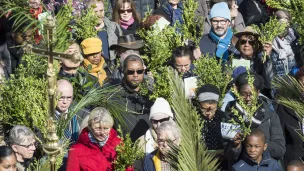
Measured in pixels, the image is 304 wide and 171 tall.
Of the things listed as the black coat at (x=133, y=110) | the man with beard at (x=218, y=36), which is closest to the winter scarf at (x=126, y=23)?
the man with beard at (x=218, y=36)

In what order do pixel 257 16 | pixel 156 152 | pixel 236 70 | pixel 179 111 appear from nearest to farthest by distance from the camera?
pixel 179 111 → pixel 156 152 → pixel 236 70 → pixel 257 16

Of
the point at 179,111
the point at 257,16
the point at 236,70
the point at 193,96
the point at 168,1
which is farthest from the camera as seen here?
the point at 257,16

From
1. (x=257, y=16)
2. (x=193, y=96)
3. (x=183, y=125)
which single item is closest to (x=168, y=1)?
(x=257, y=16)

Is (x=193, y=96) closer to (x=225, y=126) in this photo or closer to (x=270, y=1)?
(x=225, y=126)

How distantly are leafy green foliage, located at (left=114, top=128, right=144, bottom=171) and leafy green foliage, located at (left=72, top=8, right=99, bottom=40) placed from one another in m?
2.95

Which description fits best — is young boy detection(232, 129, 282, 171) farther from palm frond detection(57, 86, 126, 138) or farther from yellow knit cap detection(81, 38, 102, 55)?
yellow knit cap detection(81, 38, 102, 55)

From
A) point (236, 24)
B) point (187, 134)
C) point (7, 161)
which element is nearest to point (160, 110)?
point (7, 161)

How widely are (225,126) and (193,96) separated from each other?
0.90m

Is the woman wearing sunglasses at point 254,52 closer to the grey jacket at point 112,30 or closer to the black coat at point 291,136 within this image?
the black coat at point 291,136

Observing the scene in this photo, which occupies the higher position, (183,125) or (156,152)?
(183,125)

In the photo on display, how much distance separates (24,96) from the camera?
9.83 m

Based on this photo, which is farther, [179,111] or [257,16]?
[257,16]

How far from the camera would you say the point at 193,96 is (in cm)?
1081

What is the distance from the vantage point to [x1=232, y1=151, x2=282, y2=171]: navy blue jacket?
10048 mm
